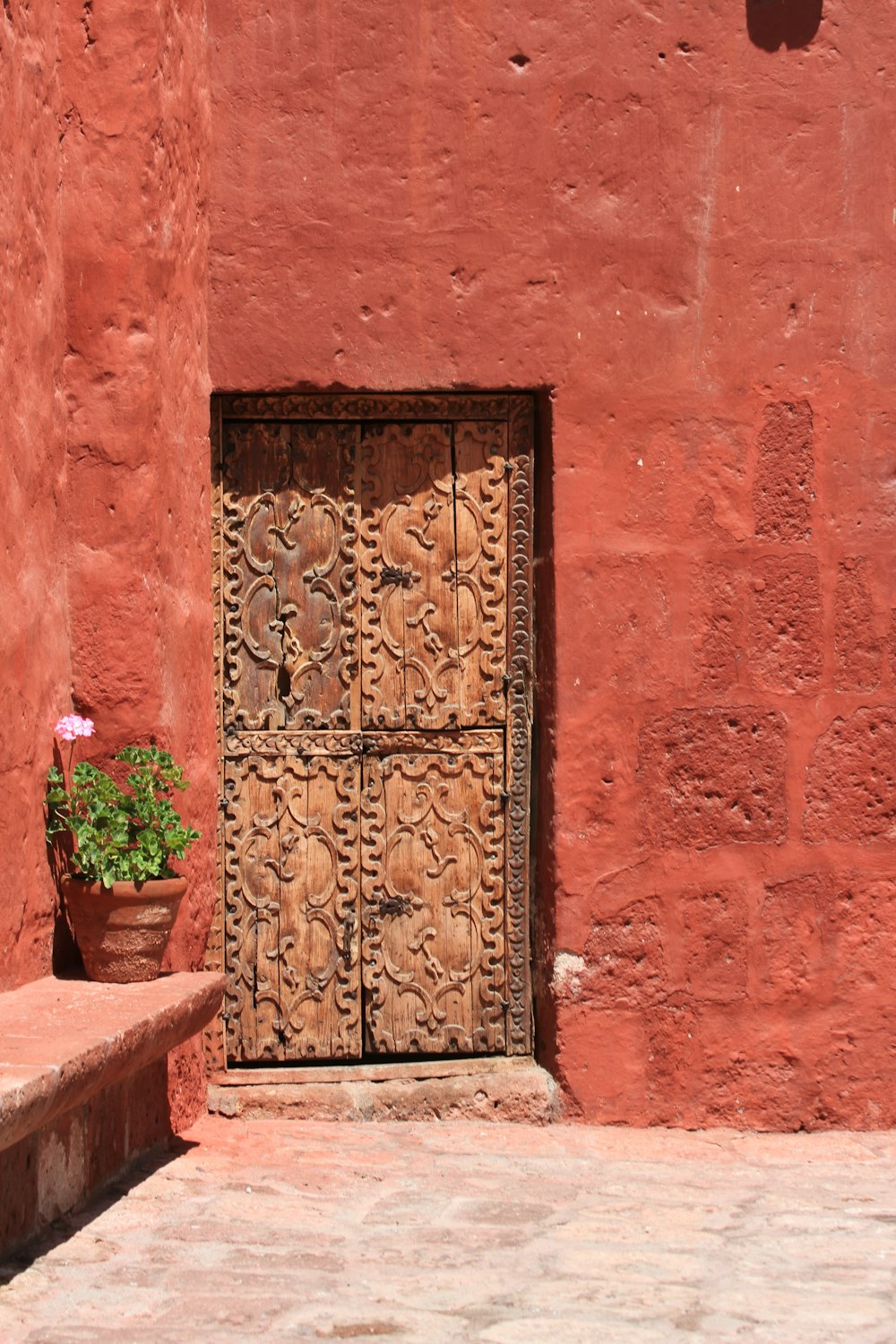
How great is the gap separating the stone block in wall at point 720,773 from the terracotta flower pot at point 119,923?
1.69 metres

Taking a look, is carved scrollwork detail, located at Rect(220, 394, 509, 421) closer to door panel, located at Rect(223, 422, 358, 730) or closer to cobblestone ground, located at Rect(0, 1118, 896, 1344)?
door panel, located at Rect(223, 422, 358, 730)

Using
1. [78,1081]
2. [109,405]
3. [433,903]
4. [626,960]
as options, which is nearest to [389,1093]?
[433,903]

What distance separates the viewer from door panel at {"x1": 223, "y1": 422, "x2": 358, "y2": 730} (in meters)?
5.57

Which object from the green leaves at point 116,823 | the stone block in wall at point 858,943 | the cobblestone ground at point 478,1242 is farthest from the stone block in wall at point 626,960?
the green leaves at point 116,823

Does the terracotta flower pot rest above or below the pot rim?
below

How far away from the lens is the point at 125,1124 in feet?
15.8

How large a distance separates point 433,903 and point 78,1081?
6.50ft

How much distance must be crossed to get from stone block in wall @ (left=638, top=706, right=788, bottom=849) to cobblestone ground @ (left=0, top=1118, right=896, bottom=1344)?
3.14ft

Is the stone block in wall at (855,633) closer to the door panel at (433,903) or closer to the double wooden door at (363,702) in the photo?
the double wooden door at (363,702)

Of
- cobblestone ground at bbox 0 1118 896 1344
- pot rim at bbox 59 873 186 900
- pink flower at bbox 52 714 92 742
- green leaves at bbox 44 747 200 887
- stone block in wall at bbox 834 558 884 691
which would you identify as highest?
stone block in wall at bbox 834 558 884 691

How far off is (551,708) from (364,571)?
74 cm

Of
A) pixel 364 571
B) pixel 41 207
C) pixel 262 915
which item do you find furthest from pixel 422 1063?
pixel 41 207

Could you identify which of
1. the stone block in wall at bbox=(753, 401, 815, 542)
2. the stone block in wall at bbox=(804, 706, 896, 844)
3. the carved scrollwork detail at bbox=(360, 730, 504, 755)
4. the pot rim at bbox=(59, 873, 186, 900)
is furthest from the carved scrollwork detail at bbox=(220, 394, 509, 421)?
the pot rim at bbox=(59, 873, 186, 900)

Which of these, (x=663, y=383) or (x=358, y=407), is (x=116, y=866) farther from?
(x=663, y=383)
